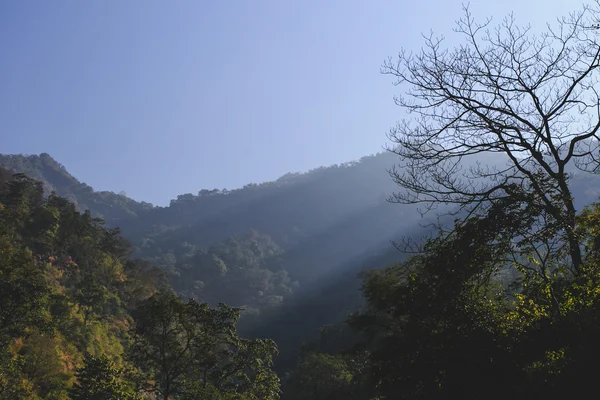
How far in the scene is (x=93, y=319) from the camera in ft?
93.4

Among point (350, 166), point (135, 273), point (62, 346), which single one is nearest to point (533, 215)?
point (62, 346)

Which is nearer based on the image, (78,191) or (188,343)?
(188,343)

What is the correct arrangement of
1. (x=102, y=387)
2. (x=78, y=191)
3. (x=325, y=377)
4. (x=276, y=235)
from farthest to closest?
1. (x=78, y=191)
2. (x=276, y=235)
3. (x=325, y=377)
4. (x=102, y=387)

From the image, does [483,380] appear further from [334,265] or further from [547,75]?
[334,265]

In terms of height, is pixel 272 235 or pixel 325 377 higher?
pixel 272 235

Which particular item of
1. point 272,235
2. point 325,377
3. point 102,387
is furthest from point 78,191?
point 102,387

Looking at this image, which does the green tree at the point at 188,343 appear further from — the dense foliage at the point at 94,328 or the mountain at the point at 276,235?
the mountain at the point at 276,235

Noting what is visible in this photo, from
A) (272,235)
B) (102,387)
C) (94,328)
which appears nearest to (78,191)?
(272,235)

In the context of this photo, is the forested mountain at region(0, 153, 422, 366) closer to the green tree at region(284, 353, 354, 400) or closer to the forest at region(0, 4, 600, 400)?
the green tree at region(284, 353, 354, 400)

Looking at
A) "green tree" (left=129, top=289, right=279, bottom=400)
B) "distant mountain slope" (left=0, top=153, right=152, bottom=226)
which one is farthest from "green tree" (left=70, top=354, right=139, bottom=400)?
"distant mountain slope" (left=0, top=153, right=152, bottom=226)

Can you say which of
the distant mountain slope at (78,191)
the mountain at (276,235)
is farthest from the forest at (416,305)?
the distant mountain slope at (78,191)

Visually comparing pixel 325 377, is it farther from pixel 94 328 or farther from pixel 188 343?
pixel 188 343

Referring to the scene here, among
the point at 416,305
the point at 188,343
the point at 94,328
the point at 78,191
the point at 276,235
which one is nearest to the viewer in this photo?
the point at 416,305

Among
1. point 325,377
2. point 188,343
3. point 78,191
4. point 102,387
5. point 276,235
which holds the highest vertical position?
point 78,191
